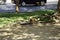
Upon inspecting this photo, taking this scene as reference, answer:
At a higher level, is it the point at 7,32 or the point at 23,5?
the point at 7,32

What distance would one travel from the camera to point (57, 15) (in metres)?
12.0

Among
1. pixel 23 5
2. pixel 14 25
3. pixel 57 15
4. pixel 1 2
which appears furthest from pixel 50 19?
pixel 1 2

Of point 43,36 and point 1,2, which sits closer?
point 43,36

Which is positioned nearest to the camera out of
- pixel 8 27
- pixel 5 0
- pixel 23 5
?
pixel 8 27

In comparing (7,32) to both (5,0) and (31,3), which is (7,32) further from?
(5,0)

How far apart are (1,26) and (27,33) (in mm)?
2038

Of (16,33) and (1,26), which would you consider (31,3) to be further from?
(16,33)

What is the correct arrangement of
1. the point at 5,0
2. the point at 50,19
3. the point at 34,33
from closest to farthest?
the point at 34,33, the point at 50,19, the point at 5,0

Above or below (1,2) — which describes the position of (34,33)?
above

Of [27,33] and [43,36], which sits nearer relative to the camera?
[43,36]

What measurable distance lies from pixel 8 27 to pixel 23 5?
13272 millimetres

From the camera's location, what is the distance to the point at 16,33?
8445mm

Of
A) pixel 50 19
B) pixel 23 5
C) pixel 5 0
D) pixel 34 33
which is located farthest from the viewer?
pixel 5 0

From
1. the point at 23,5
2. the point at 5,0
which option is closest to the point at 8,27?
the point at 23,5
